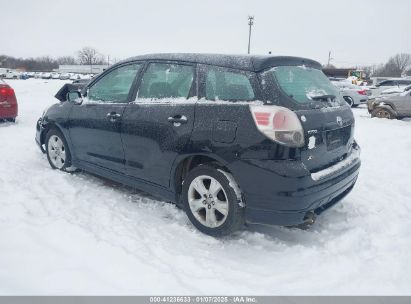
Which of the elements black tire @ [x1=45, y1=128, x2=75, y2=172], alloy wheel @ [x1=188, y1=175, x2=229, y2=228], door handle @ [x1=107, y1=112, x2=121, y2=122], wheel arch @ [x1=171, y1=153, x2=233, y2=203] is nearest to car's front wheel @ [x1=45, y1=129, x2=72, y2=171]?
black tire @ [x1=45, y1=128, x2=75, y2=172]

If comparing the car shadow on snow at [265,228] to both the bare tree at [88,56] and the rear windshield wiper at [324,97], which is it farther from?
the bare tree at [88,56]

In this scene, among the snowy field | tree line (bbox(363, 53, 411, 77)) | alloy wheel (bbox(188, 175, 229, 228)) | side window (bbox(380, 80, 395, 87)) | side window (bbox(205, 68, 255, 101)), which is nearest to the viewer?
the snowy field

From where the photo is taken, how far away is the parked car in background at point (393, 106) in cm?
1234

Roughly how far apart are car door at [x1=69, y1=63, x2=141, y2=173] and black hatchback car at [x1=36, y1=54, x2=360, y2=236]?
0.02 m

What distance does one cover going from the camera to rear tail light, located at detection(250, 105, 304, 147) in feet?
9.25

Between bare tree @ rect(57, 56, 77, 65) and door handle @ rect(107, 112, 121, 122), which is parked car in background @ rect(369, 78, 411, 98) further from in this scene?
bare tree @ rect(57, 56, 77, 65)

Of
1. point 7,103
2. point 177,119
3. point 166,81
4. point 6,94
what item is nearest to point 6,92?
point 6,94

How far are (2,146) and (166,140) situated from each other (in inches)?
170

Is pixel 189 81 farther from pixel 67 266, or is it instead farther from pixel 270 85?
pixel 67 266

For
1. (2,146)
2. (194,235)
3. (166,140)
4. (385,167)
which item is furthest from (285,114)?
(2,146)

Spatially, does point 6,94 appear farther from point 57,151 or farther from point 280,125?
point 280,125

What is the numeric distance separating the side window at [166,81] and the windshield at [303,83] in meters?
0.91

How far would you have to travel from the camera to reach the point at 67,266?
2615 mm

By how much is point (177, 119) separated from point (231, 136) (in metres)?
0.65
